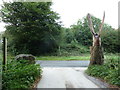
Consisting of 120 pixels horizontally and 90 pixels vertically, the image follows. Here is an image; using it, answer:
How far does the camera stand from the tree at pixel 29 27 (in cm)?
402

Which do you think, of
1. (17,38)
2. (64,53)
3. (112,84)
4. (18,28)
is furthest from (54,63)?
(112,84)

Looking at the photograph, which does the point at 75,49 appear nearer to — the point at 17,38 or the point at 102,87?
the point at 17,38

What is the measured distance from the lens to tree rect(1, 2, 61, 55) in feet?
13.2

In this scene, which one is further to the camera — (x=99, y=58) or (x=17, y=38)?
(x=17, y=38)

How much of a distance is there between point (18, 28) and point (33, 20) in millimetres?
727

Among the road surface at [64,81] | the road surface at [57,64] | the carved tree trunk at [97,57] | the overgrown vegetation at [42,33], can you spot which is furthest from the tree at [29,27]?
the carved tree trunk at [97,57]

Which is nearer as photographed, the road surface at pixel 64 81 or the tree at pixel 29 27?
the road surface at pixel 64 81

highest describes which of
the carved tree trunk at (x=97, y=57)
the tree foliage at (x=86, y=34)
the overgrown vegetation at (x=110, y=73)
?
the tree foliage at (x=86, y=34)

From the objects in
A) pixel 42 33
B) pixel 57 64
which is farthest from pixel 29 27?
pixel 57 64

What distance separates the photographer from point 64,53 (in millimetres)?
4723

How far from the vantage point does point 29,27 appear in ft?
14.6

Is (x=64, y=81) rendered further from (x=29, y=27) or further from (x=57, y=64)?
(x=29, y=27)

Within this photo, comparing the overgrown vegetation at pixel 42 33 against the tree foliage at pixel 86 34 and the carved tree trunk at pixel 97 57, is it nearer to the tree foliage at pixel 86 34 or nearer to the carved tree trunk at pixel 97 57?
the tree foliage at pixel 86 34

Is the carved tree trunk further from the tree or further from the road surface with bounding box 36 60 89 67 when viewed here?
the tree
